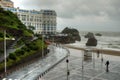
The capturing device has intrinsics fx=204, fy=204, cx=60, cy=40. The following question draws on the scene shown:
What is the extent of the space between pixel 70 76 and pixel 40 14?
525ft

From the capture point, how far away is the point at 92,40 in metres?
120

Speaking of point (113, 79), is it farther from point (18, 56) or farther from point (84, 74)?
point (18, 56)

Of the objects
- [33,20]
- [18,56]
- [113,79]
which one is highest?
[33,20]

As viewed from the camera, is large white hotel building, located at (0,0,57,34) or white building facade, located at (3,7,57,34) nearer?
large white hotel building, located at (0,0,57,34)

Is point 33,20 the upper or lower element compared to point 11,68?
upper

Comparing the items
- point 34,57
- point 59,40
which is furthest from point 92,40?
point 34,57

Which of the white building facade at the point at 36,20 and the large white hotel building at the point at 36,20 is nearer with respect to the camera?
the large white hotel building at the point at 36,20

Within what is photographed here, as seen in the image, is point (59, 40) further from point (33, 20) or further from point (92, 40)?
point (33, 20)

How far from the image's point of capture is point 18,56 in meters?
45.5

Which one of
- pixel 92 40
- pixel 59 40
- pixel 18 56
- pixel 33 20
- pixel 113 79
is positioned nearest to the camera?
pixel 113 79

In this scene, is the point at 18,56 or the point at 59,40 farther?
the point at 59,40

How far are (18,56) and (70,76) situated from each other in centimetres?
1370

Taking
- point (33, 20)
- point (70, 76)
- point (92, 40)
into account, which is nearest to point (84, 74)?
point (70, 76)

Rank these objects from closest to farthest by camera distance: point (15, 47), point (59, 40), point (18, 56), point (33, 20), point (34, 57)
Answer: point (18, 56) → point (15, 47) → point (34, 57) → point (59, 40) → point (33, 20)
